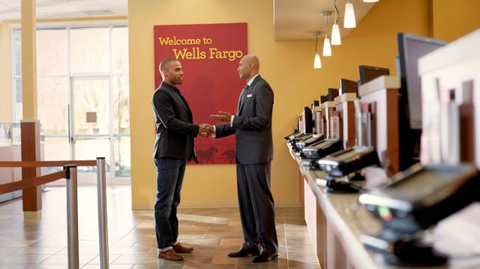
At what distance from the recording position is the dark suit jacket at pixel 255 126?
14.1 feet

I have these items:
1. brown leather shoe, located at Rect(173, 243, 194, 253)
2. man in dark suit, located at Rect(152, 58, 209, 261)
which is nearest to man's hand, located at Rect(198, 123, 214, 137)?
man in dark suit, located at Rect(152, 58, 209, 261)

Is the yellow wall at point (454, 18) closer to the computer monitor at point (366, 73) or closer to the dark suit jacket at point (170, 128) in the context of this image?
the dark suit jacket at point (170, 128)

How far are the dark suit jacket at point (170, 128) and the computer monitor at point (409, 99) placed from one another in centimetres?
268

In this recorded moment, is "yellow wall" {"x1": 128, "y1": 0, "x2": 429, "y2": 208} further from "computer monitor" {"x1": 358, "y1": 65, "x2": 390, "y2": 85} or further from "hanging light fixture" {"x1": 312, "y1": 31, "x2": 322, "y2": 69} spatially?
"computer monitor" {"x1": 358, "y1": 65, "x2": 390, "y2": 85}

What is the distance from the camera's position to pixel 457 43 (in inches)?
48.3

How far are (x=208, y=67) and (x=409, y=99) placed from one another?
224 inches

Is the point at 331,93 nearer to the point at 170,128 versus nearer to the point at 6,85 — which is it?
the point at 170,128

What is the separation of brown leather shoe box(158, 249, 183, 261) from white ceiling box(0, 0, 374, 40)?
265 centimetres

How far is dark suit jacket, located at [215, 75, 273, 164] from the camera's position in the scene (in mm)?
4301

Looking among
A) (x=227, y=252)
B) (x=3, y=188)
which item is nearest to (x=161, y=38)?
(x=227, y=252)

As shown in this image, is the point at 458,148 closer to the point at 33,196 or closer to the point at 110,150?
the point at 33,196

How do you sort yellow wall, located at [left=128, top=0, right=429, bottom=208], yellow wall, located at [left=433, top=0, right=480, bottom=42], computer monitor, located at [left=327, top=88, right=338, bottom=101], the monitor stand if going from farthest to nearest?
yellow wall, located at [left=128, top=0, right=429, bottom=208] → yellow wall, located at [left=433, top=0, right=480, bottom=42] → computer monitor, located at [left=327, top=88, right=338, bottom=101] → the monitor stand

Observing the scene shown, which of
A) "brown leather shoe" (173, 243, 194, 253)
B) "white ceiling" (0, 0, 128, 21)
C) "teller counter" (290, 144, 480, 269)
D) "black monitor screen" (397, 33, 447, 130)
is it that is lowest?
"brown leather shoe" (173, 243, 194, 253)

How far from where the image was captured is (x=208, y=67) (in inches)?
293
